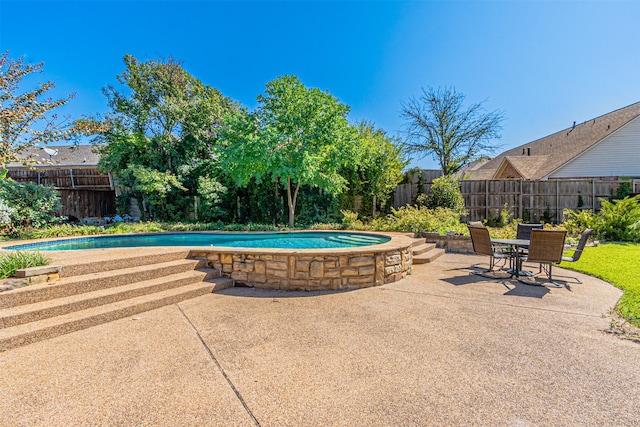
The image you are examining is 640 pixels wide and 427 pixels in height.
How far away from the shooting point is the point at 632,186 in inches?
556

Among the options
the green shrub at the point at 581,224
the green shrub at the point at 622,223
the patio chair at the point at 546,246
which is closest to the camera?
the patio chair at the point at 546,246

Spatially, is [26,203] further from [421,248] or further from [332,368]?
[421,248]

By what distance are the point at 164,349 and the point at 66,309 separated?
159cm

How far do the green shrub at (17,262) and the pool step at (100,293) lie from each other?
0.30 m

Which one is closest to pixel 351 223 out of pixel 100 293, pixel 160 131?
pixel 100 293

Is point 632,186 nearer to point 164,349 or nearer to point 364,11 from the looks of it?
point 364,11

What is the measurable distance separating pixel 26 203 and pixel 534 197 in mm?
21277

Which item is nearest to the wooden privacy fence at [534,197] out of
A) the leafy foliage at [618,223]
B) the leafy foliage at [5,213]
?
the leafy foliage at [618,223]

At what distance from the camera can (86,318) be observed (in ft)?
11.1

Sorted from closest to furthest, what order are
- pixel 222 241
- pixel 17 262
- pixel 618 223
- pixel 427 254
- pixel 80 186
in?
pixel 17 262
pixel 427 254
pixel 222 241
pixel 618 223
pixel 80 186

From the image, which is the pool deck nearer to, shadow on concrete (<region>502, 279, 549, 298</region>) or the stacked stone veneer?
shadow on concrete (<region>502, 279, 549, 298</region>)

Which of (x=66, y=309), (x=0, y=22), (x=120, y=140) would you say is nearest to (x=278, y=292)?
(x=66, y=309)

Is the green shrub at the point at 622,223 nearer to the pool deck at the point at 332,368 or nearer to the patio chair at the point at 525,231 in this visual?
the patio chair at the point at 525,231

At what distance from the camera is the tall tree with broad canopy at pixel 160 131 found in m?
13.3
